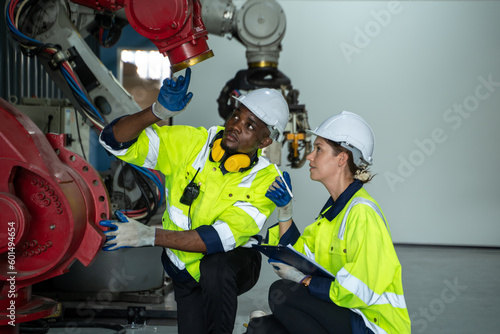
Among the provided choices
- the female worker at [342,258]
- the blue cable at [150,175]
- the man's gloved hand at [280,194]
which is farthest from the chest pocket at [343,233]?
the blue cable at [150,175]

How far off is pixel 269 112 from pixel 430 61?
4626mm

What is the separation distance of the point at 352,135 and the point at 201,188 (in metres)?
0.74

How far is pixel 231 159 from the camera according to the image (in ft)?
7.91

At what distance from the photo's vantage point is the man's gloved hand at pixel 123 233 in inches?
82.0

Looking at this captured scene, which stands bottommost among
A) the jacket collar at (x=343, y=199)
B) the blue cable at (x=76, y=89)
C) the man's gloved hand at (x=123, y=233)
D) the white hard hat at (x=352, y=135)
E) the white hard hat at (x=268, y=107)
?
the man's gloved hand at (x=123, y=233)

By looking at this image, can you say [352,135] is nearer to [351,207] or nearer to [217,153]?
[351,207]

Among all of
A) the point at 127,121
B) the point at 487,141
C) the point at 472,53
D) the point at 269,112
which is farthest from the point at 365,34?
the point at 127,121

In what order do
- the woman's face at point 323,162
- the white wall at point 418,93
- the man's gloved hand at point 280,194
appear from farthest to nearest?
the white wall at point 418,93
the man's gloved hand at point 280,194
the woman's face at point 323,162

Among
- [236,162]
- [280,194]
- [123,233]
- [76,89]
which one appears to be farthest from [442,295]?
[76,89]

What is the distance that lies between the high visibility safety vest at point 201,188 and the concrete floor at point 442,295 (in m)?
1.09

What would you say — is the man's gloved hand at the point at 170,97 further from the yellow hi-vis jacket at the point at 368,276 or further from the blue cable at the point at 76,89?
the blue cable at the point at 76,89

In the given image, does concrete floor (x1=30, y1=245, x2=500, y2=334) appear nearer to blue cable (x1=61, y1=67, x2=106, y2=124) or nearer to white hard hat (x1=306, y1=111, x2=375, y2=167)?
blue cable (x1=61, y1=67, x2=106, y2=124)

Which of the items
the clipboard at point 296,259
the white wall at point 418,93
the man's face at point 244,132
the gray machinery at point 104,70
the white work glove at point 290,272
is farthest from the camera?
the white wall at point 418,93

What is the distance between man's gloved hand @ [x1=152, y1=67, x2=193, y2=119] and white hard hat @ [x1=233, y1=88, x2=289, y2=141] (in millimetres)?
433
